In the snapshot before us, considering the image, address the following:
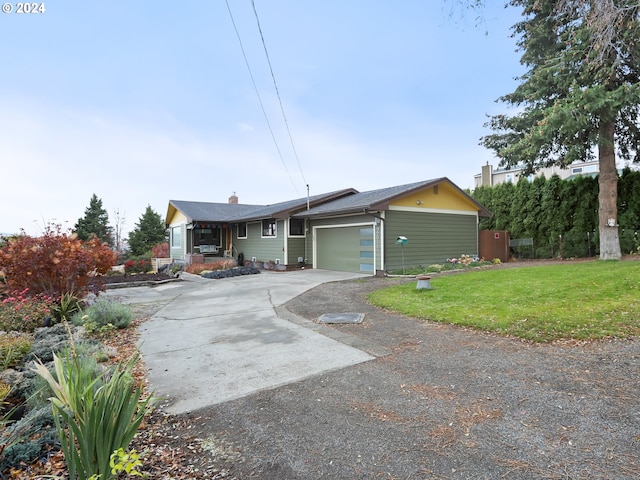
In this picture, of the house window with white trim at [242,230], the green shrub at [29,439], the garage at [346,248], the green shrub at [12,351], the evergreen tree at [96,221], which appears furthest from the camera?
the evergreen tree at [96,221]

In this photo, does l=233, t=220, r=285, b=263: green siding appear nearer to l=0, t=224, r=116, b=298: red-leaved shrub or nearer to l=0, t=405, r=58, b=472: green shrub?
l=0, t=224, r=116, b=298: red-leaved shrub

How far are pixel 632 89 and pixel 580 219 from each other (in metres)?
6.45

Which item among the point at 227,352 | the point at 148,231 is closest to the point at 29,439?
the point at 227,352

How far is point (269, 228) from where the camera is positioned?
58.1ft

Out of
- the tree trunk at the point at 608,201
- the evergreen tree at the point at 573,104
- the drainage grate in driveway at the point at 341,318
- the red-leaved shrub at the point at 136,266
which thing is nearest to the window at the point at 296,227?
the red-leaved shrub at the point at 136,266

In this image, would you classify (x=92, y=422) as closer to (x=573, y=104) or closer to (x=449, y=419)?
(x=449, y=419)

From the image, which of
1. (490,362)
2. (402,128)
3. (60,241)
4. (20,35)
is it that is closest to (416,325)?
(490,362)

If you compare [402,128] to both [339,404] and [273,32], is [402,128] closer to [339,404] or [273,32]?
[273,32]

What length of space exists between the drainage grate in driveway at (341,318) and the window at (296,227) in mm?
10082

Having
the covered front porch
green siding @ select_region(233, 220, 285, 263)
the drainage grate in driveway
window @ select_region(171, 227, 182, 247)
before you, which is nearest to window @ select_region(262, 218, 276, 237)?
green siding @ select_region(233, 220, 285, 263)

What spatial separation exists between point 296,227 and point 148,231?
2070cm

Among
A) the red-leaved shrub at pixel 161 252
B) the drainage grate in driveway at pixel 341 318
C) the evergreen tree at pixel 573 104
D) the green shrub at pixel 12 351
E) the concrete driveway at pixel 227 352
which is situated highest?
A: the evergreen tree at pixel 573 104

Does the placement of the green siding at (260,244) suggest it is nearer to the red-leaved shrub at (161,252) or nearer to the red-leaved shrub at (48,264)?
the red-leaved shrub at (161,252)

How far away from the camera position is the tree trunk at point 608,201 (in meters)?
11.9
